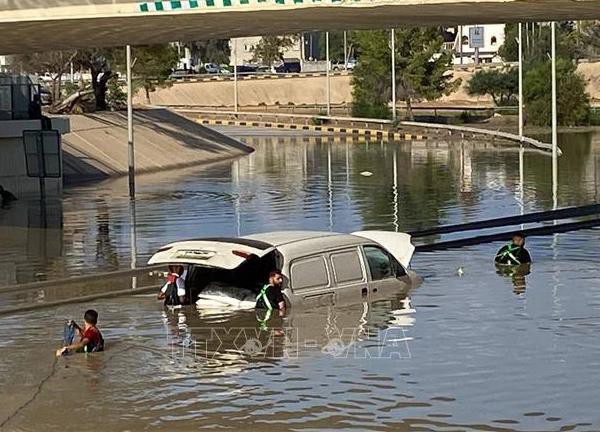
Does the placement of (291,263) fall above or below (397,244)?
above

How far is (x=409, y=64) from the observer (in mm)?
100062

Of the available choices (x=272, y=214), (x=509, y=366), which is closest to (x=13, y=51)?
(x=272, y=214)

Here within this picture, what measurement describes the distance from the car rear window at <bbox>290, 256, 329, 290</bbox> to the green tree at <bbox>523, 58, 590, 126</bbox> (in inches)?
2880

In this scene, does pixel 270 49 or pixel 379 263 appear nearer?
pixel 379 263

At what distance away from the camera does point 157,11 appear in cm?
2373

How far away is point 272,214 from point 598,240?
10527mm

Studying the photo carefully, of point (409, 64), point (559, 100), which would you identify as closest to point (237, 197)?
point (559, 100)

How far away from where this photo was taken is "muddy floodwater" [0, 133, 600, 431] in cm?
1449

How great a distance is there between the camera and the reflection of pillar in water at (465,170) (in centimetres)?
4712

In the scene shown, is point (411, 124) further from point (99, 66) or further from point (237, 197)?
point (237, 197)

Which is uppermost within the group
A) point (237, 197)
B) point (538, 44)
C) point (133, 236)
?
point (538, 44)

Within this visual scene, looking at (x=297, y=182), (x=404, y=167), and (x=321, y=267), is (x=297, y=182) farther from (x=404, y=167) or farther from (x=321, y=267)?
(x=321, y=267)

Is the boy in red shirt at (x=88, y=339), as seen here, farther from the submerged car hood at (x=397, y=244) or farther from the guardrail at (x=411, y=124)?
the guardrail at (x=411, y=124)

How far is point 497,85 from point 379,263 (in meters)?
95.9
